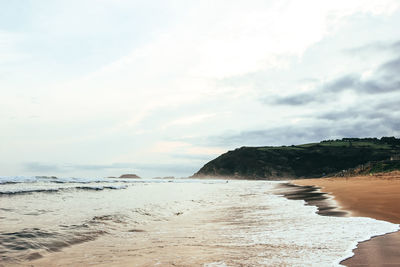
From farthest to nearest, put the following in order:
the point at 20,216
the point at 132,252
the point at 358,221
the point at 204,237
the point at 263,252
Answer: the point at 20,216 → the point at 358,221 → the point at 204,237 → the point at 132,252 → the point at 263,252

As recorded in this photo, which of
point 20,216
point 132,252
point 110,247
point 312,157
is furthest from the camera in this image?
point 312,157

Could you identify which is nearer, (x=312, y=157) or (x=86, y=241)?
(x=86, y=241)

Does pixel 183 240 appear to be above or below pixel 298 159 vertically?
below

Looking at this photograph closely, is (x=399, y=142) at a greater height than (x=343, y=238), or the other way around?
(x=399, y=142)

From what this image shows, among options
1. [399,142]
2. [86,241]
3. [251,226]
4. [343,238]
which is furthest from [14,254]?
[399,142]

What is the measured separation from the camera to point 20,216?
11.4 metres

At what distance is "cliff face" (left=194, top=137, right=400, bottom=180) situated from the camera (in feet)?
465

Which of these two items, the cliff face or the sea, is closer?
the sea

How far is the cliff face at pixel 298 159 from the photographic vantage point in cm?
14171

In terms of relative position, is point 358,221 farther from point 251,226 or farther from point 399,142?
point 399,142

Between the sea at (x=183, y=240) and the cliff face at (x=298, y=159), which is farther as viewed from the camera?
the cliff face at (x=298, y=159)

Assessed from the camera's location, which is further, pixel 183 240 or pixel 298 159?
pixel 298 159

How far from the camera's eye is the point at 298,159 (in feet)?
524

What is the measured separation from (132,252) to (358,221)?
21.2 ft
